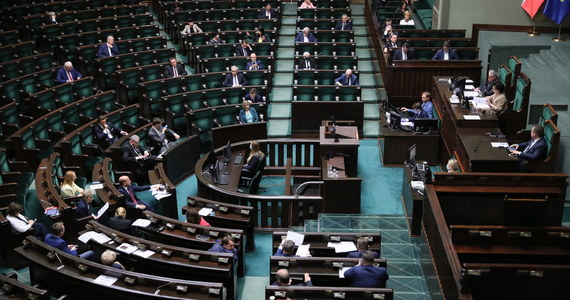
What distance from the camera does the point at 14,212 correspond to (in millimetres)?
8273

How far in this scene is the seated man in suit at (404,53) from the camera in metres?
13.2

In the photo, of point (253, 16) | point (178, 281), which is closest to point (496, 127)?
point (178, 281)

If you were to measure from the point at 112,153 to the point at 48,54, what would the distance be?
4379mm

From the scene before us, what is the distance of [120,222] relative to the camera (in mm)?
8508

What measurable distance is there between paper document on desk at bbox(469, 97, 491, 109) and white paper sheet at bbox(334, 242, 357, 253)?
3830 millimetres

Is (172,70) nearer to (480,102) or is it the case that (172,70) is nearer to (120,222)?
(120,222)

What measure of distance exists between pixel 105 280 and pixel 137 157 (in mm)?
3762

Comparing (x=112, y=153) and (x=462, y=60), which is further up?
(x=462, y=60)

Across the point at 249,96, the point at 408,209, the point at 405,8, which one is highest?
the point at 405,8

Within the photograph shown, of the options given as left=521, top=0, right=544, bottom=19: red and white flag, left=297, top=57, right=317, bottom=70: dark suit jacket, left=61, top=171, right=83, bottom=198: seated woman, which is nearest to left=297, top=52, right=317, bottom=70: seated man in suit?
left=297, top=57, right=317, bottom=70: dark suit jacket

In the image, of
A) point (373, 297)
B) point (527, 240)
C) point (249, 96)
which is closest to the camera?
point (373, 297)

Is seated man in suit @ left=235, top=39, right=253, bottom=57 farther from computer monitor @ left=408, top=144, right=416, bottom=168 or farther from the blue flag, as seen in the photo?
the blue flag

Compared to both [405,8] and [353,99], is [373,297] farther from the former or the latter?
[405,8]

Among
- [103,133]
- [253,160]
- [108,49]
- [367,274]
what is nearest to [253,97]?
[253,160]
